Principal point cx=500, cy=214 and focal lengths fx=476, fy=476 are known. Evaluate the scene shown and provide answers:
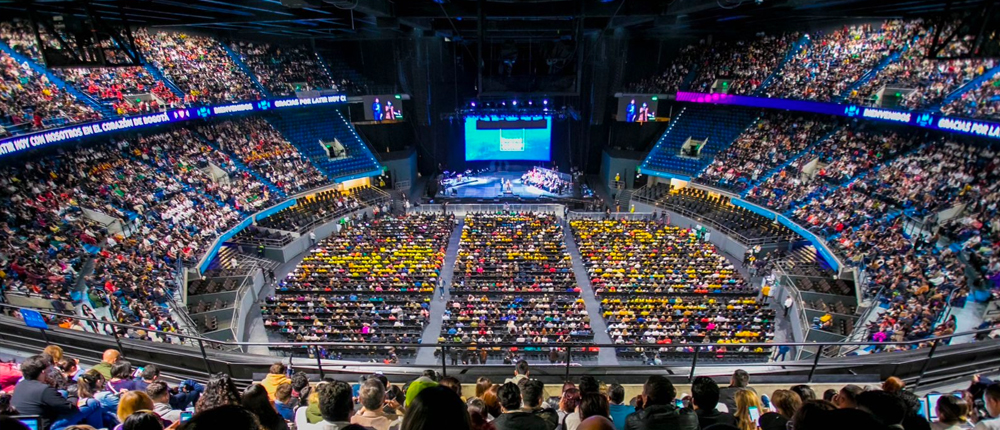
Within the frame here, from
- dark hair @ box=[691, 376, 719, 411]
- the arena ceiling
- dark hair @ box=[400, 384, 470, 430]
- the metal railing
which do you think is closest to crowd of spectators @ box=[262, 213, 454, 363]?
the metal railing

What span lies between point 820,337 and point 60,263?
2375 centimetres

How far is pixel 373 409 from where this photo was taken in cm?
397

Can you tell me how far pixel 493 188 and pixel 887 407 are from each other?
108 feet

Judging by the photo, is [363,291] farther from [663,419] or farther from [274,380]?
[663,419]

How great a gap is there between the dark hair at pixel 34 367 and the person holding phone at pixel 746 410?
21.2 feet

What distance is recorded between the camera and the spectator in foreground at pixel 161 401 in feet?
14.9

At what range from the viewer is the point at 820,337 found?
1526 cm

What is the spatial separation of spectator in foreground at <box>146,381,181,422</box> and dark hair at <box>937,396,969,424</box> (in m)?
7.04

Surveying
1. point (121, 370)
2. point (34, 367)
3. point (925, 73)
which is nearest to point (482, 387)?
point (121, 370)

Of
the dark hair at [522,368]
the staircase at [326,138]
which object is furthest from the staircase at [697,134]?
the dark hair at [522,368]

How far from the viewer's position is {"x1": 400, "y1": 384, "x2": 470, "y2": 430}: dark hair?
2258mm

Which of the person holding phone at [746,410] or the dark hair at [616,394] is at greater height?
the person holding phone at [746,410]

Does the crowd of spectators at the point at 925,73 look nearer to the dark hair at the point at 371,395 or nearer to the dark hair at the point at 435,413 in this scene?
the dark hair at the point at 371,395

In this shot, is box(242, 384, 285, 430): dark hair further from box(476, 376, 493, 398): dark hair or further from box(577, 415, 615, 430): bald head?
box(577, 415, 615, 430): bald head
